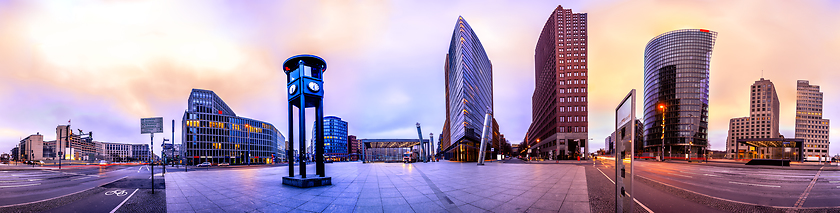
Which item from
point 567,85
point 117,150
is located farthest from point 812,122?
point 117,150

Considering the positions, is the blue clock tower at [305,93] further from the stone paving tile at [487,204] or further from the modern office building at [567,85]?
the modern office building at [567,85]

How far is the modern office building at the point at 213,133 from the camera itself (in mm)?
85688

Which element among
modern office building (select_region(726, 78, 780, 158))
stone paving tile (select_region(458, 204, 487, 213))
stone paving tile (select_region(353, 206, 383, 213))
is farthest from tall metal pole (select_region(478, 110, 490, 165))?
Answer: modern office building (select_region(726, 78, 780, 158))

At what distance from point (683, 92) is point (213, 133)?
6925 inches

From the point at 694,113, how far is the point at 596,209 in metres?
146

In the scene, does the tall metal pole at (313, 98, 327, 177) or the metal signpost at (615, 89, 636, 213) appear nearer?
the metal signpost at (615, 89, 636, 213)

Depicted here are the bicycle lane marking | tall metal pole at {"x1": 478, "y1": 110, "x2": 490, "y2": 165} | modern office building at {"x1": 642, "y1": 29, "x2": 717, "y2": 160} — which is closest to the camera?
the bicycle lane marking

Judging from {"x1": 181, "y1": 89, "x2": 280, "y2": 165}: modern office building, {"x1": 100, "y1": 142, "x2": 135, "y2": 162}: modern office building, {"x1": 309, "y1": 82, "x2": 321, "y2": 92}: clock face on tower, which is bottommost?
{"x1": 100, "y1": 142, "x2": 135, "y2": 162}: modern office building

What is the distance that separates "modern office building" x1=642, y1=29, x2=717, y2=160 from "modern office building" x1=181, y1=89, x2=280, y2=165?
155793 millimetres

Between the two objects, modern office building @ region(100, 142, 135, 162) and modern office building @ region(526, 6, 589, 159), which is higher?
modern office building @ region(526, 6, 589, 159)

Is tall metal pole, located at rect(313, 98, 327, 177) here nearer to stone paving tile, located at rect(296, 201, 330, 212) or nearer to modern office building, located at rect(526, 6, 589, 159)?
stone paving tile, located at rect(296, 201, 330, 212)

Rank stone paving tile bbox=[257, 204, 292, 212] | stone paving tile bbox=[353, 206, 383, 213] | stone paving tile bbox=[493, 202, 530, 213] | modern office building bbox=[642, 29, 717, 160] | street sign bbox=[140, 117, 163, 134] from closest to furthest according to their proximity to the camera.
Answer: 1. stone paving tile bbox=[493, 202, 530, 213]
2. stone paving tile bbox=[353, 206, 383, 213]
3. stone paving tile bbox=[257, 204, 292, 212]
4. street sign bbox=[140, 117, 163, 134]
5. modern office building bbox=[642, 29, 717, 160]

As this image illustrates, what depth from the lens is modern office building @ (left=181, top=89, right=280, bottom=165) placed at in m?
85.7

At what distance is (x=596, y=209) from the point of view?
7.72 m
